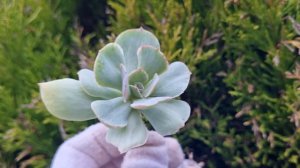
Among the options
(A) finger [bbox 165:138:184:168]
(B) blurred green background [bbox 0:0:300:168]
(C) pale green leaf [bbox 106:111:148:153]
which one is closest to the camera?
(C) pale green leaf [bbox 106:111:148:153]

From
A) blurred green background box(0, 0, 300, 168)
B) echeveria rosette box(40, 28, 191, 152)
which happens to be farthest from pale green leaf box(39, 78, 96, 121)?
blurred green background box(0, 0, 300, 168)

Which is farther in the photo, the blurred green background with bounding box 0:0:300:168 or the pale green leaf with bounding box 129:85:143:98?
the blurred green background with bounding box 0:0:300:168

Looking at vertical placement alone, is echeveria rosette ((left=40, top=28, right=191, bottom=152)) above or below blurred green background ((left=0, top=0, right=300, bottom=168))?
above

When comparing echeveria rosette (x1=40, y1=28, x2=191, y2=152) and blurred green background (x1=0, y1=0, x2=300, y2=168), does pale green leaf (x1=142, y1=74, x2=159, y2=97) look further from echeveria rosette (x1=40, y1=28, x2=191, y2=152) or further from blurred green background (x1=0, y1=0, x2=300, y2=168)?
blurred green background (x1=0, y1=0, x2=300, y2=168)

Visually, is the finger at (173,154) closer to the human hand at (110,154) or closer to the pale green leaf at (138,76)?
the human hand at (110,154)

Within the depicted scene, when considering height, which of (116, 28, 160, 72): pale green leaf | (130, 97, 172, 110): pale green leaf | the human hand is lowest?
the human hand

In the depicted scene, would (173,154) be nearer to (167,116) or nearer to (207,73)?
(167,116)

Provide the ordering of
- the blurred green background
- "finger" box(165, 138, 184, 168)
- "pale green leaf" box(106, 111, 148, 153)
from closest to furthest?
"pale green leaf" box(106, 111, 148, 153) → "finger" box(165, 138, 184, 168) → the blurred green background

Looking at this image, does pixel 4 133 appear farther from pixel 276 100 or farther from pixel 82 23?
pixel 276 100
